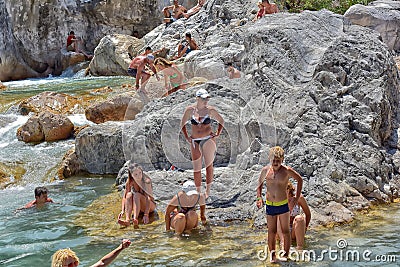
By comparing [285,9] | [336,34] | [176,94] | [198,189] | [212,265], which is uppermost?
[285,9]

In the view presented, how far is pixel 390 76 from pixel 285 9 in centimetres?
899

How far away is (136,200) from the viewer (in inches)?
280

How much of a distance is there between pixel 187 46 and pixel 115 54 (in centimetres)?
475

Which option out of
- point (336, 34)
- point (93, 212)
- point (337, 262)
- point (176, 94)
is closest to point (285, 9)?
point (336, 34)

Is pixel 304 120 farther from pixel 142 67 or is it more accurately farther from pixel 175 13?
pixel 175 13

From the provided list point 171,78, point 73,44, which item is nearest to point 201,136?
point 171,78

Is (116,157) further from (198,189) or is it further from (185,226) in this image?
(185,226)

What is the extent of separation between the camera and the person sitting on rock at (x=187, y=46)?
1476cm

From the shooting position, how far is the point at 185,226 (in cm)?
643

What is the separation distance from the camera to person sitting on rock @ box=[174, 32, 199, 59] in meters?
14.8

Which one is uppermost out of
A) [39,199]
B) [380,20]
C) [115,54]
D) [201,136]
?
[380,20]

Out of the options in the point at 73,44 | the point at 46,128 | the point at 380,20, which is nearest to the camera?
the point at 46,128

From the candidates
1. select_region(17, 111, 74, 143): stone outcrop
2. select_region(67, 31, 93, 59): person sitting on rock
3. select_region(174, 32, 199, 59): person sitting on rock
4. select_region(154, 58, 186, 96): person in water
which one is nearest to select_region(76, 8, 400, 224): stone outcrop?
select_region(154, 58, 186, 96): person in water

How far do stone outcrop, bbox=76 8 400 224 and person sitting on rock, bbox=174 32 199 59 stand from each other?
4946mm
